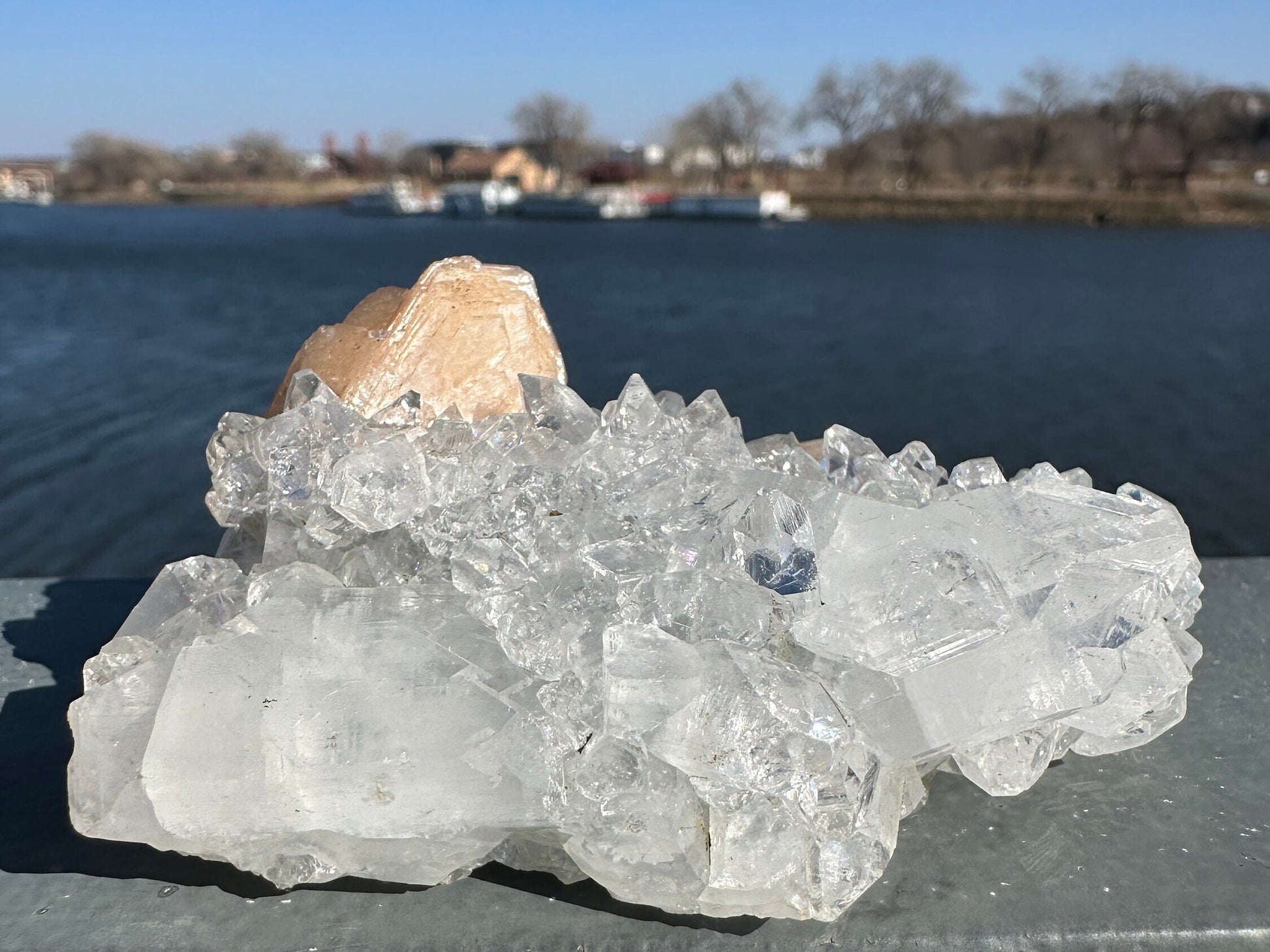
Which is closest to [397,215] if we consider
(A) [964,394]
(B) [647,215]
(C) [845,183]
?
(B) [647,215]

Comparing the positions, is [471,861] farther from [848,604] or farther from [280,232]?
[280,232]

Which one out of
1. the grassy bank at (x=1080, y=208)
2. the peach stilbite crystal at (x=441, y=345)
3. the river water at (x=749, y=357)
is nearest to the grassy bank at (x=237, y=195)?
the grassy bank at (x=1080, y=208)

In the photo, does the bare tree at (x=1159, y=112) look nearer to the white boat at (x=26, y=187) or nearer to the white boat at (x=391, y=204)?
the white boat at (x=391, y=204)

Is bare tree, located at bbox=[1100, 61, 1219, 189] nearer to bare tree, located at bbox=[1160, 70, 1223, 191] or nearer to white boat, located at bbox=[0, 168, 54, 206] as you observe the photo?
bare tree, located at bbox=[1160, 70, 1223, 191]

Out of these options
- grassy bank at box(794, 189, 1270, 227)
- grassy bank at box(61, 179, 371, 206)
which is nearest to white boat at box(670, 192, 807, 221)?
grassy bank at box(794, 189, 1270, 227)

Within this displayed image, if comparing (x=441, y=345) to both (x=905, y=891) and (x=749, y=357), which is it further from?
→ (x=749, y=357)

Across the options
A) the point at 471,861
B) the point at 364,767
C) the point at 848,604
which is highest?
the point at 848,604
